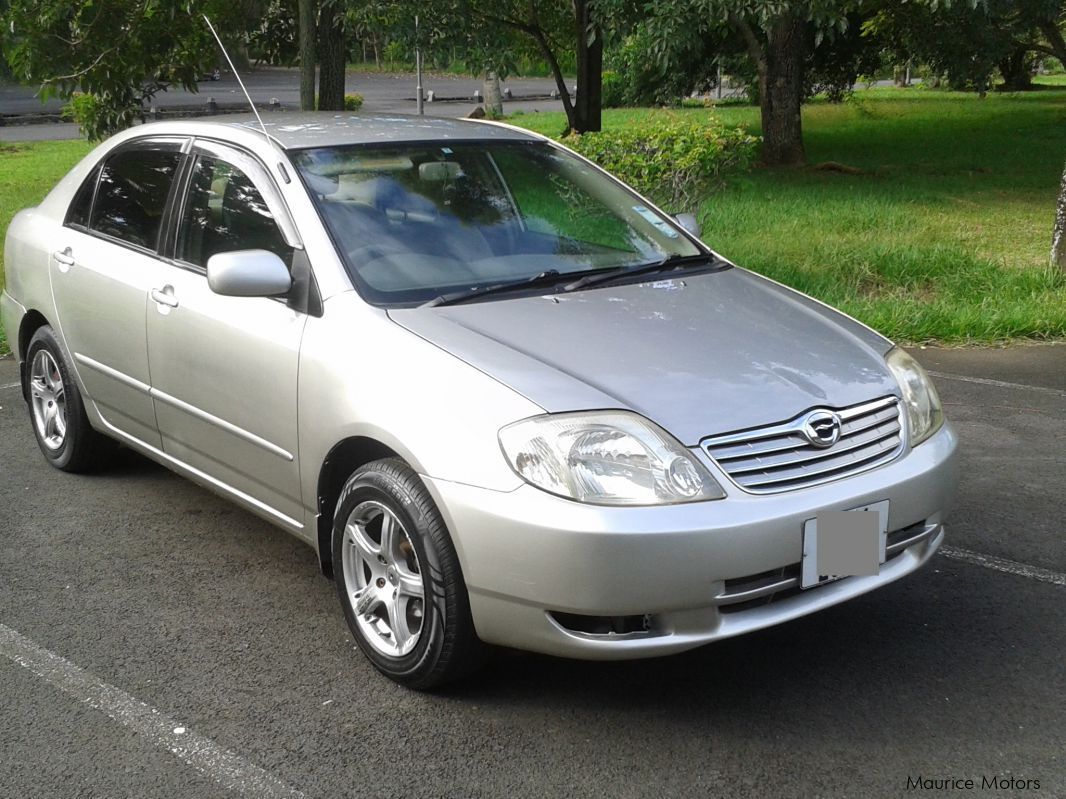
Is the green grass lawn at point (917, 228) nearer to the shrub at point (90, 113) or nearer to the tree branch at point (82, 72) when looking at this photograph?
the tree branch at point (82, 72)

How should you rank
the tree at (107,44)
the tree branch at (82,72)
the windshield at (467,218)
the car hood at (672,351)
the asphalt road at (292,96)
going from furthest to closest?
the asphalt road at (292,96) → the tree branch at (82,72) → the tree at (107,44) → the windshield at (467,218) → the car hood at (672,351)

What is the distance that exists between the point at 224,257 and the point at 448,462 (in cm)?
112

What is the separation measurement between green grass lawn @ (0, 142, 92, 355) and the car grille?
8.35 metres

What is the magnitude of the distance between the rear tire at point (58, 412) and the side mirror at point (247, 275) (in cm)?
186

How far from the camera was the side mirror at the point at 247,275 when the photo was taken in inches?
151

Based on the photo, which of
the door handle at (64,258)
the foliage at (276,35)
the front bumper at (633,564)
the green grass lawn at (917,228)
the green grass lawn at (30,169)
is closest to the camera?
the front bumper at (633,564)

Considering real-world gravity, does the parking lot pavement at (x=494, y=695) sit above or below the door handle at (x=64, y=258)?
below

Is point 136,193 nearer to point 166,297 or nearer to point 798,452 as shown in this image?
point 166,297

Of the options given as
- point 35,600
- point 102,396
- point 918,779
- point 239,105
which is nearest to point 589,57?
point 102,396

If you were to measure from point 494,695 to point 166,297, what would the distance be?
2032 mm

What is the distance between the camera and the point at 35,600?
14.3 feet

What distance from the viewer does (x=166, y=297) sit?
4.56m

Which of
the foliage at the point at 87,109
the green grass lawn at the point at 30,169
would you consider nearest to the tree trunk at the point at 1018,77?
the green grass lawn at the point at 30,169

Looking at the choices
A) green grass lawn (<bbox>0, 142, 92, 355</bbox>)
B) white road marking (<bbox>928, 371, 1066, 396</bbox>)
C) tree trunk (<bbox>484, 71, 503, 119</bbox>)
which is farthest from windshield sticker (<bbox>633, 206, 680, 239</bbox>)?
tree trunk (<bbox>484, 71, 503, 119</bbox>)
